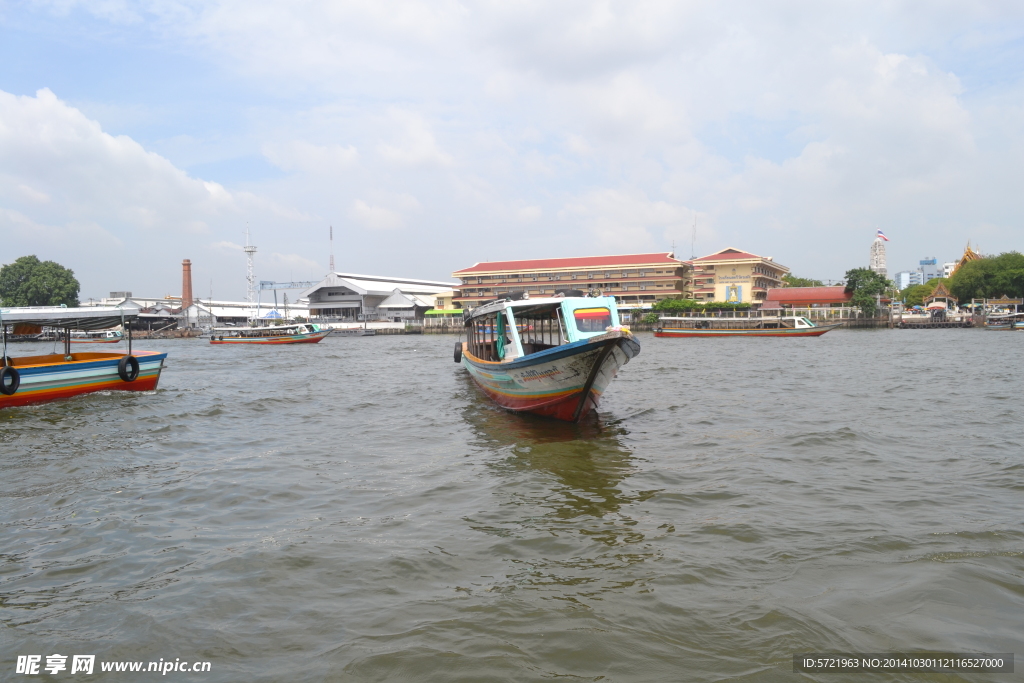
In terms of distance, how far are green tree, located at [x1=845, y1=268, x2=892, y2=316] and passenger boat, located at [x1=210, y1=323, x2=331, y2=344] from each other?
190 ft

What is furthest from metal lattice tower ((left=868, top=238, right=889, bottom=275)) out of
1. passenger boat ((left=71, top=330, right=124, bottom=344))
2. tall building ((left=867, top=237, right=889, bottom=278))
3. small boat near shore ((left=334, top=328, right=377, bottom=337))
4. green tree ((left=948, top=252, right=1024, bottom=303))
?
passenger boat ((left=71, top=330, right=124, bottom=344))

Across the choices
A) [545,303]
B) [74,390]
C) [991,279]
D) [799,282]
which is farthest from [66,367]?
[799,282]

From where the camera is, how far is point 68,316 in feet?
47.4

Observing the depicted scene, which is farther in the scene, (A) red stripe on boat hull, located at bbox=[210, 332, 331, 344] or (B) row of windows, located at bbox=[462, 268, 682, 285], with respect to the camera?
(B) row of windows, located at bbox=[462, 268, 682, 285]

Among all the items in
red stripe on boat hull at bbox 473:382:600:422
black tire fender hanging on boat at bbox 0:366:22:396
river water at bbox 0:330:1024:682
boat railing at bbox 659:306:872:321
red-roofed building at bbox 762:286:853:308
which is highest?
red-roofed building at bbox 762:286:853:308

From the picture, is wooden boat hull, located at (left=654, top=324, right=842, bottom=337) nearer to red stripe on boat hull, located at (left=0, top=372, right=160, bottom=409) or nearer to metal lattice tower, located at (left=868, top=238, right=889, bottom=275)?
red stripe on boat hull, located at (left=0, top=372, right=160, bottom=409)

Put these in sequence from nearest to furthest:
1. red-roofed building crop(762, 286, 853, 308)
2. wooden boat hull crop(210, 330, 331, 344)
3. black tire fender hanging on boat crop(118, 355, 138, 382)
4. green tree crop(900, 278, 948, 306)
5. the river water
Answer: the river water
black tire fender hanging on boat crop(118, 355, 138, 382)
wooden boat hull crop(210, 330, 331, 344)
red-roofed building crop(762, 286, 853, 308)
green tree crop(900, 278, 948, 306)

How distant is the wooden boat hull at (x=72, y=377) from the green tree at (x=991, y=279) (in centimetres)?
8367

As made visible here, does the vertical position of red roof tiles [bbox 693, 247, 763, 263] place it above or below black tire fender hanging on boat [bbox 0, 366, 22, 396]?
above

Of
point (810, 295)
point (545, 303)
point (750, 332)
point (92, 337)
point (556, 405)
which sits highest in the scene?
point (810, 295)

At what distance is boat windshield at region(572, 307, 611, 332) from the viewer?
11516mm

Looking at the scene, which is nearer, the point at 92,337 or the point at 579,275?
the point at 92,337

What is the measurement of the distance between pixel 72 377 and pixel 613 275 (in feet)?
212

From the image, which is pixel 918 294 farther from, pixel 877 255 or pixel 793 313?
pixel 877 255
